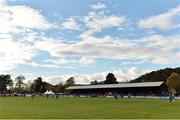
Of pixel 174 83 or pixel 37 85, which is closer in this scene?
pixel 174 83

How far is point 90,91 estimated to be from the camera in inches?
5802

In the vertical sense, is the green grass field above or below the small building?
below

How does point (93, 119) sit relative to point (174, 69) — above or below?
below

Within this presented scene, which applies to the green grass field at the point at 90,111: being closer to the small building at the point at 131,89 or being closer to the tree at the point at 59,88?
the small building at the point at 131,89

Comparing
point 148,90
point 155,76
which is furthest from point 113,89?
point 155,76

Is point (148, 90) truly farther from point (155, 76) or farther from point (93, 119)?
point (93, 119)

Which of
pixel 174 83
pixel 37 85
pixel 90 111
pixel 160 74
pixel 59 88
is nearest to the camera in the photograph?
pixel 90 111

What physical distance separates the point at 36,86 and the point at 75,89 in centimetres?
3927

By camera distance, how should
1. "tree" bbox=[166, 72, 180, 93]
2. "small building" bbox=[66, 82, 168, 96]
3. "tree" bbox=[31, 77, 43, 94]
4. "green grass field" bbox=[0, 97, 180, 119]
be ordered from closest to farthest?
1. "green grass field" bbox=[0, 97, 180, 119]
2. "small building" bbox=[66, 82, 168, 96]
3. "tree" bbox=[166, 72, 180, 93]
4. "tree" bbox=[31, 77, 43, 94]

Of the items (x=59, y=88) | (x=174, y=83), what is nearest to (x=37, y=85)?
(x=59, y=88)

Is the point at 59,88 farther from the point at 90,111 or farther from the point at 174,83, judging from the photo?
the point at 90,111

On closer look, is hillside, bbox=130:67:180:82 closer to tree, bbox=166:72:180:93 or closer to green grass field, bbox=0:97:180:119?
tree, bbox=166:72:180:93

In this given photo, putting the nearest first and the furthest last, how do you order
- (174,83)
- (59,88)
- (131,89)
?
(174,83) → (131,89) → (59,88)

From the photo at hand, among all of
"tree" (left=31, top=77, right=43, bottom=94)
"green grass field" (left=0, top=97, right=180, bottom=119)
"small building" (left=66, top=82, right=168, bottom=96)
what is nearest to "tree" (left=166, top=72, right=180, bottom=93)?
"small building" (left=66, top=82, right=168, bottom=96)
